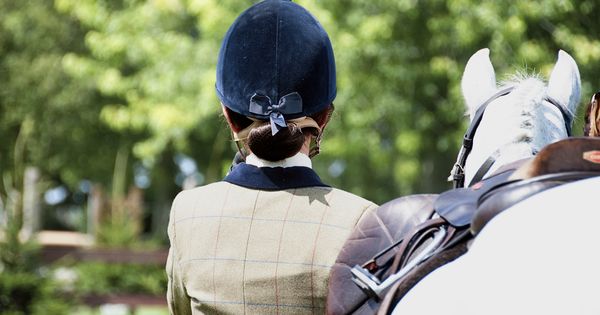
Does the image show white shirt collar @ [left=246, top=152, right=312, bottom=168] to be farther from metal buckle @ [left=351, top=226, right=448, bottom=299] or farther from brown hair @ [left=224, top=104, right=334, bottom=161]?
metal buckle @ [left=351, top=226, right=448, bottom=299]

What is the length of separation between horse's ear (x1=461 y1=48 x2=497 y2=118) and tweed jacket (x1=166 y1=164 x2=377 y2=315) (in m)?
0.50

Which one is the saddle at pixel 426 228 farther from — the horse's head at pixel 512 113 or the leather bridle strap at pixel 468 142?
the leather bridle strap at pixel 468 142

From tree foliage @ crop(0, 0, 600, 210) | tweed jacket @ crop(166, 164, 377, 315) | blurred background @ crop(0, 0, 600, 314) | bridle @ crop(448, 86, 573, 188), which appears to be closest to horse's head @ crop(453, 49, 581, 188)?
bridle @ crop(448, 86, 573, 188)

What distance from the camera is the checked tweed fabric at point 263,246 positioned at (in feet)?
8.24

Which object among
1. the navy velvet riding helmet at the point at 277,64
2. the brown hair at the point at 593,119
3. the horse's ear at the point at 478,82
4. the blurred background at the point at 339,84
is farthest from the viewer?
the blurred background at the point at 339,84

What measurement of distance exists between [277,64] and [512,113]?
67cm

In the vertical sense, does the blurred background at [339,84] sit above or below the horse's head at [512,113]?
below

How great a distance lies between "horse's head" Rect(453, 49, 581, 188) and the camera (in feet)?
8.14

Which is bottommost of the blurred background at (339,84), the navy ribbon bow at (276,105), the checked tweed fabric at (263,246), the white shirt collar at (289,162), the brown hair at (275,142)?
the blurred background at (339,84)

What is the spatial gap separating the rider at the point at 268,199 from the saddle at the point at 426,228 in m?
0.19

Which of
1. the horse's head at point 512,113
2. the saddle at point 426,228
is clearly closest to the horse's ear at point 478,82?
the horse's head at point 512,113

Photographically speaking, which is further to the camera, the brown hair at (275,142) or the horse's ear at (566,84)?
the horse's ear at (566,84)

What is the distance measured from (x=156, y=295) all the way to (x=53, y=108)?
1128cm

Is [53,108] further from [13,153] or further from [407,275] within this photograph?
[407,275]
